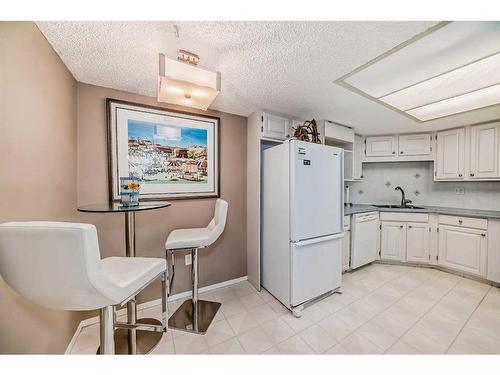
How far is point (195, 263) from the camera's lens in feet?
5.36

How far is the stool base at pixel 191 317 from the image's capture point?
1.56 meters

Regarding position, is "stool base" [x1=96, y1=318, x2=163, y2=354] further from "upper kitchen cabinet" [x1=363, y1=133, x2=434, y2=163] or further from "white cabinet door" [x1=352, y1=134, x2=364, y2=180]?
"upper kitchen cabinet" [x1=363, y1=133, x2=434, y2=163]

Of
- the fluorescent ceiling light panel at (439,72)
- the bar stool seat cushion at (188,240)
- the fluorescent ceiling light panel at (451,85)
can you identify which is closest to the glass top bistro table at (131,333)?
the bar stool seat cushion at (188,240)

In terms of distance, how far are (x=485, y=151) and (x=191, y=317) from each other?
3.99 meters

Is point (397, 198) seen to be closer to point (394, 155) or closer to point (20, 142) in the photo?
point (394, 155)

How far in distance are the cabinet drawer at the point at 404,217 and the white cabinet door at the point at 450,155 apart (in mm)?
686

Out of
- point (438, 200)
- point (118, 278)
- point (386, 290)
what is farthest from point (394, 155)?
point (118, 278)

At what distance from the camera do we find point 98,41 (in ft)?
3.69

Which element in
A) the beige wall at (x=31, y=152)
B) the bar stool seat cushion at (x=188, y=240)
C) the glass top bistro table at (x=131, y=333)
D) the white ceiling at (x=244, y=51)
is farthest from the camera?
the bar stool seat cushion at (x=188, y=240)

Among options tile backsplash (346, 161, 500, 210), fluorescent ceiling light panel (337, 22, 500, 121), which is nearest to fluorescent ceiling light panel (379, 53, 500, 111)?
fluorescent ceiling light panel (337, 22, 500, 121)

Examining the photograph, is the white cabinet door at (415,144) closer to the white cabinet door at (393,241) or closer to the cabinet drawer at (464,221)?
the cabinet drawer at (464,221)

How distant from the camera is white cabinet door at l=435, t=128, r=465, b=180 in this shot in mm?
2598

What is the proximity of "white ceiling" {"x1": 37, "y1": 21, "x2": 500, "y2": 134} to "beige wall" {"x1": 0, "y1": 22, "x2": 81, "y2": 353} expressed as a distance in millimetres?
198

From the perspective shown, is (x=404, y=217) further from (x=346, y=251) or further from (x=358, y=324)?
(x=358, y=324)
